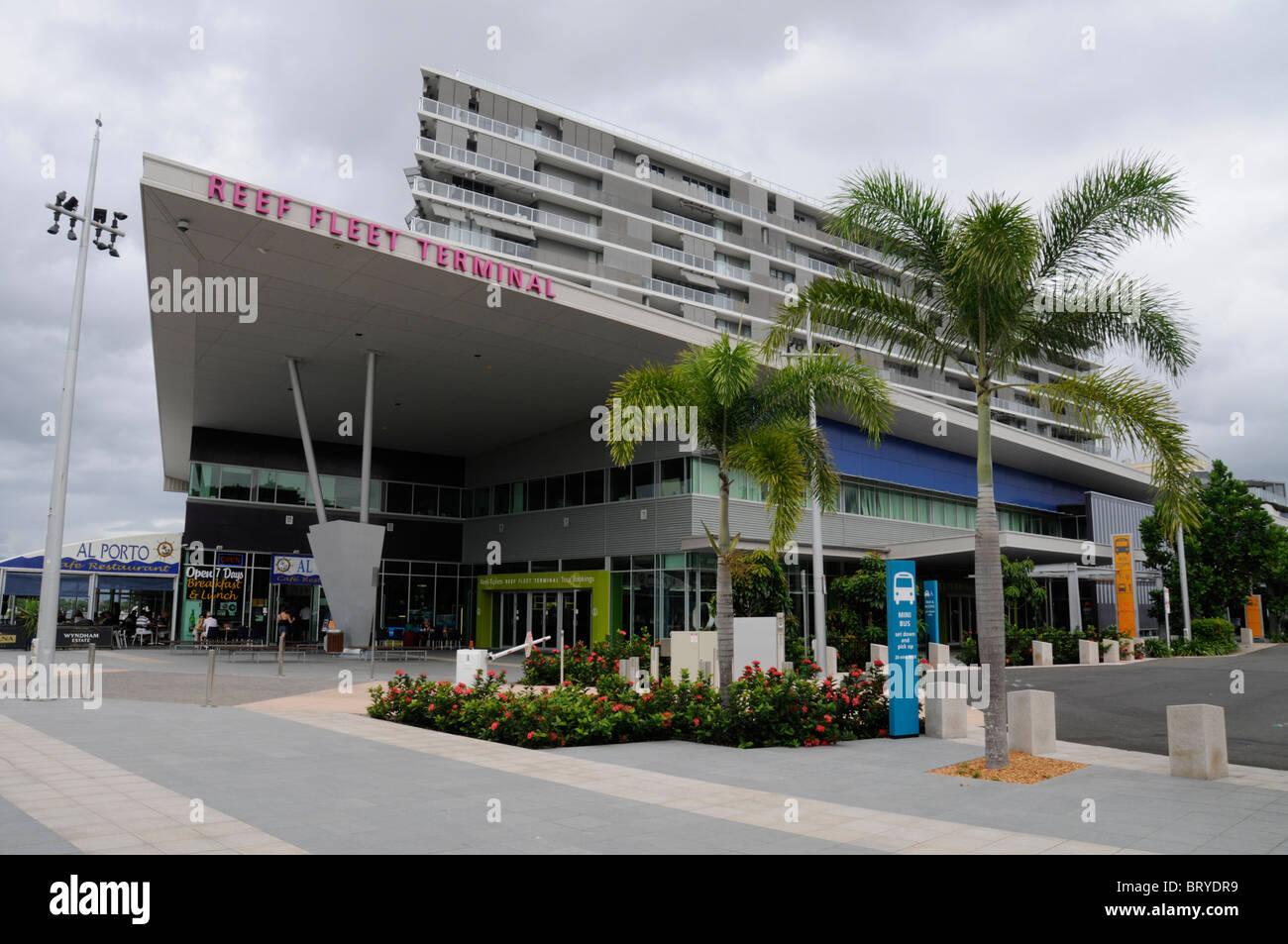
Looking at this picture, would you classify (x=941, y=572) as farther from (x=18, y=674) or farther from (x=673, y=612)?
(x=18, y=674)

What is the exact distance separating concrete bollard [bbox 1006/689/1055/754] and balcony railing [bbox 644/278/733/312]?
52.7m

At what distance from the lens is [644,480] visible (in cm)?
3306

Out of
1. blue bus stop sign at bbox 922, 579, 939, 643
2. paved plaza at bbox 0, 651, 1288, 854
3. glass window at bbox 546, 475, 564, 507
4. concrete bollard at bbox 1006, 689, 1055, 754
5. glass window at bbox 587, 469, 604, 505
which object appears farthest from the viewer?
glass window at bbox 546, 475, 564, 507

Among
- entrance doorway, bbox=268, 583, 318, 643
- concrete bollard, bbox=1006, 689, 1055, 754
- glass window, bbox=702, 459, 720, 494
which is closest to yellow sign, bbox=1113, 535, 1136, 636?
glass window, bbox=702, 459, 720, 494

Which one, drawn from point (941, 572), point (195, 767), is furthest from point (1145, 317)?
point (941, 572)

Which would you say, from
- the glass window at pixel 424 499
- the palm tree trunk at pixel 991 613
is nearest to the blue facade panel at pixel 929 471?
the glass window at pixel 424 499

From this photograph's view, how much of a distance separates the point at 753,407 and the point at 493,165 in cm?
4761

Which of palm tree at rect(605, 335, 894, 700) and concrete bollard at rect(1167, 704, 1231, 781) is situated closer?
concrete bollard at rect(1167, 704, 1231, 781)

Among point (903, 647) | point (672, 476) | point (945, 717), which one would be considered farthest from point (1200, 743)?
point (672, 476)

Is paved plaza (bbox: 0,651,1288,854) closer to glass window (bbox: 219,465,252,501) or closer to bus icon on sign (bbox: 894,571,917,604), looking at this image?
bus icon on sign (bbox: 894,571,917,604)

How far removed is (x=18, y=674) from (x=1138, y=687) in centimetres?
2537

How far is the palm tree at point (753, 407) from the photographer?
45.2ft

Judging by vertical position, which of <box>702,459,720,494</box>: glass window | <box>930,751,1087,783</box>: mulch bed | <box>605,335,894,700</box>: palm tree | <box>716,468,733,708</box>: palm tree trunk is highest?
<box>702,459,720,494</box>: glass window

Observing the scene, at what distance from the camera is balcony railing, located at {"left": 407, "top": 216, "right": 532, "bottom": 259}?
5584 centimetres
